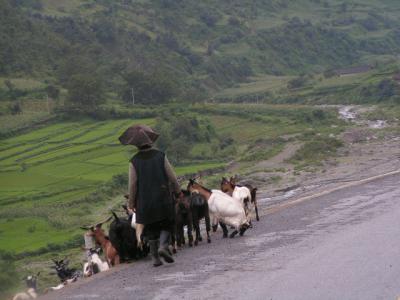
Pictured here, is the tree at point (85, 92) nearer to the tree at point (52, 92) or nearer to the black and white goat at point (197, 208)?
the tree at point (52, 92)

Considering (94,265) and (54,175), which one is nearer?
(94,265)

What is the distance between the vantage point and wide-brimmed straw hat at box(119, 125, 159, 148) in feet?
33.7

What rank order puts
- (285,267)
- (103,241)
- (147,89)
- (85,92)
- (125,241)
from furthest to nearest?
(147,89) < (85,92) < (103,241) < (125,241) < (285,267)

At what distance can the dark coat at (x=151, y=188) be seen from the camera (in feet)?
33.8

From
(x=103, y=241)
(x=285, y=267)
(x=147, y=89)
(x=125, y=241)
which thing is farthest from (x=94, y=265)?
(x=147, y=89)

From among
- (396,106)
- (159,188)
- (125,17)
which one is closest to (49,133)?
(396,106)

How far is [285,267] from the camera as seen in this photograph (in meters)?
9.84

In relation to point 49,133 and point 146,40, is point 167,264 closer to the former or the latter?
point 49,133

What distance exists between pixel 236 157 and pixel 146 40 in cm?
6724

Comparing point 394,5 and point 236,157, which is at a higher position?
point 394,5

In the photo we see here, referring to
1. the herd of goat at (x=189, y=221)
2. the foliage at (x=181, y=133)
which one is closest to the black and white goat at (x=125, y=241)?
the herd of goat at (x=189, y=221)

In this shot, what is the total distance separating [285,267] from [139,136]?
2.47 m

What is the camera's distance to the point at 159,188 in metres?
10.3

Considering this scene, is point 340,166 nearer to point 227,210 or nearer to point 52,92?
point 227,210
